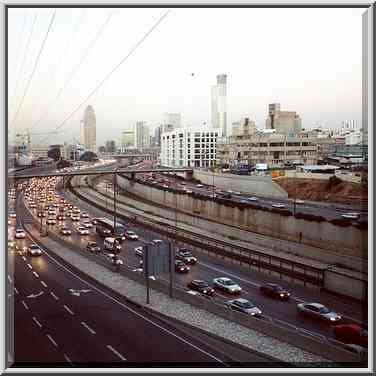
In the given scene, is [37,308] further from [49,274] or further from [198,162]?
[198,162]

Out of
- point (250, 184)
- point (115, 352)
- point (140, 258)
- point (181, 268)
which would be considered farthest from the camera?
point (250, 184)

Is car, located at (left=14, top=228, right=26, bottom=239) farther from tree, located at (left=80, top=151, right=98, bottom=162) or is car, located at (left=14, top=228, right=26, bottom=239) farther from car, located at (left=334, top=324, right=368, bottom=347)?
car, located at (left=334, top=324, right=368, bottom=347)

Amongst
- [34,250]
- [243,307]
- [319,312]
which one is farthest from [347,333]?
[34,250]

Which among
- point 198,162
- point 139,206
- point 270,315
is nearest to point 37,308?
point 270,315

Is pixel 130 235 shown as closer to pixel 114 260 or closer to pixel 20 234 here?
pixel 20 234

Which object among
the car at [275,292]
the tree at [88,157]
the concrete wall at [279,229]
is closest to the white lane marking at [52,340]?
the concrete wall at [279,229]

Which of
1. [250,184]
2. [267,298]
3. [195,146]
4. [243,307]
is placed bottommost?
[267,298]

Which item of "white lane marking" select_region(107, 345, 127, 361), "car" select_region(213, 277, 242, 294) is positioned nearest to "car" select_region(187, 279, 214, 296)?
"car" select_region(213, 277, 242, 294)
